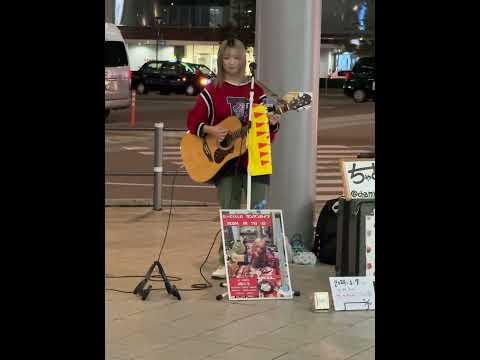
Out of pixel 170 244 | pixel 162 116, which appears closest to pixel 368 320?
pixel 170 244

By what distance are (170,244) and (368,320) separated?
3.24 m

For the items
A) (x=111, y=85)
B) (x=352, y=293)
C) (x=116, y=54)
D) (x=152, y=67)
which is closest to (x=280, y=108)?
(x=352, y=293)

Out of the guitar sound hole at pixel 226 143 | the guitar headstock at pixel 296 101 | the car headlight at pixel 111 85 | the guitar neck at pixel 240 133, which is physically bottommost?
the guitar sound hole at pixel 226 143

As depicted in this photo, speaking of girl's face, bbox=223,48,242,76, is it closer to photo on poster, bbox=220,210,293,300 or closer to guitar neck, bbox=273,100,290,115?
guitar neck, bbox=273,100,290,115

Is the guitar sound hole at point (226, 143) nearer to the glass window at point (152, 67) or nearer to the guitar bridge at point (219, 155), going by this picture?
the guitar bridge at point (219, 155)

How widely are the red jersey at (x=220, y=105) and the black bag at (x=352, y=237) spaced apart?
808 millimetres

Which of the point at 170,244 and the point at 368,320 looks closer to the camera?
the point at 368,320

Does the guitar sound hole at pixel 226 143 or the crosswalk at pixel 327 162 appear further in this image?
the crosswalk at pixel 327 162

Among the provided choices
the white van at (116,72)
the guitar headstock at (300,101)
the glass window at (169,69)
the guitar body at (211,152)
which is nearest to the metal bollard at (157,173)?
the guitar body at (211,152)

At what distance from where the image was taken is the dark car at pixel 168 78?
45062mm

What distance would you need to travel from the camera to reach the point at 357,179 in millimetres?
7750
